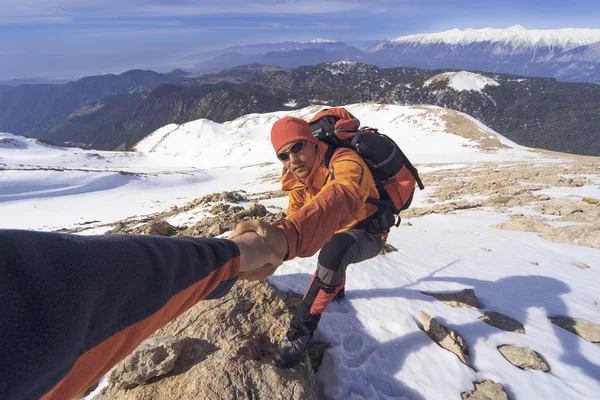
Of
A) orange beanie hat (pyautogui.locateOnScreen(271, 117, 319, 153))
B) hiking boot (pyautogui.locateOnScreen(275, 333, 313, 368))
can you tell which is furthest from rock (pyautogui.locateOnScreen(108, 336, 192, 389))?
orange beanie hat (pyautogui.locateOnScreen(271, 117, 319, 153))

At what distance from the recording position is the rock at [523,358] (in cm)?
353

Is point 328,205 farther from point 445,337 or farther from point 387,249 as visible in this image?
point 387,249

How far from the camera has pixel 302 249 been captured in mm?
2096

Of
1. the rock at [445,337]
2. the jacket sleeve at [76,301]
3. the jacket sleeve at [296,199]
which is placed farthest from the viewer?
the jacket sleeve at [296,199]

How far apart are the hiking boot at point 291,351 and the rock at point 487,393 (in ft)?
5.73

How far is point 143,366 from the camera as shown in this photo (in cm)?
284

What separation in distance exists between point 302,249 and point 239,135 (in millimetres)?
83632

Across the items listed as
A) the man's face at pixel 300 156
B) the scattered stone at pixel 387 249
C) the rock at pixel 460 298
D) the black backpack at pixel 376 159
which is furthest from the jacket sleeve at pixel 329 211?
the scattered stone at pixel 387 249

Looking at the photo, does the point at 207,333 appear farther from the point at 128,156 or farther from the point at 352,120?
the point at 128,156

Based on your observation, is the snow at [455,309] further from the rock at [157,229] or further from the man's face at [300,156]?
the rock at [157,229]

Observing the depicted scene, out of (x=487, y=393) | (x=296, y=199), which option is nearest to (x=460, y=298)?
(x=487, y=393)

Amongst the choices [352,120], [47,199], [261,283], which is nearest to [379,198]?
[352,120]

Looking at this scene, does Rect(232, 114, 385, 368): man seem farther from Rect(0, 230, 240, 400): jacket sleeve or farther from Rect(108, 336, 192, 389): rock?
Rect(0, 230, 240, 400): jacket sleeve

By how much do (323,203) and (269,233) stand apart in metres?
0.57
